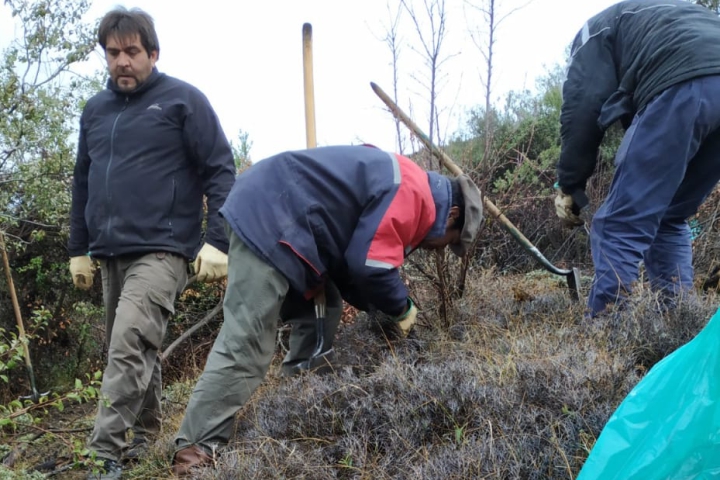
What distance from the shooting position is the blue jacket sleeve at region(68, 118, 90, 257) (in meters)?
3.40

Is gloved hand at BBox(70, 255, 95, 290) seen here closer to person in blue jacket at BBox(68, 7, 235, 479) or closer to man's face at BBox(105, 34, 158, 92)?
person in blue jacket at BBox(68, 7, 235, 479)

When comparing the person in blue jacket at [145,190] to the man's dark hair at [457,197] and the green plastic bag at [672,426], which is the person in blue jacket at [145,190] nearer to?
the man's dark hair at [457,197]

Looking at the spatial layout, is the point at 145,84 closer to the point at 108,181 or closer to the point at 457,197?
the point at 108,181

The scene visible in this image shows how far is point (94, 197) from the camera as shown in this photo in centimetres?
318

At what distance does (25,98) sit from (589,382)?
141 inches

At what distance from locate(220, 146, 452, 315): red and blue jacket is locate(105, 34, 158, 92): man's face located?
0.84 metres

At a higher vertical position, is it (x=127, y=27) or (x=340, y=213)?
(x=127, y=27)

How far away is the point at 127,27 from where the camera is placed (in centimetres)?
314

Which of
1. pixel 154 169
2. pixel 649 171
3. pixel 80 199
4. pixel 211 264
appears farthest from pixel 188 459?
pixel 649 171

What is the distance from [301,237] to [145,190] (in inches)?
34.1

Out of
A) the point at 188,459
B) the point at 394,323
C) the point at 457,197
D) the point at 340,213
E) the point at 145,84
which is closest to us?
the point at 188,459

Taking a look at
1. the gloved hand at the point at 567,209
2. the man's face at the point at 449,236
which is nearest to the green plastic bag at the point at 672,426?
the man's face at the point at 449,236

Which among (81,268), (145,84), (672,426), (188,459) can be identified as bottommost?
(188,459)

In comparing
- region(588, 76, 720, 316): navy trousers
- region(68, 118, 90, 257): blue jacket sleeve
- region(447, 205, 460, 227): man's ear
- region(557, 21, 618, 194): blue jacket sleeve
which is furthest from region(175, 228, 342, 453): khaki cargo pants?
region(557, 21, 618, 194): blue jacket sleeve
